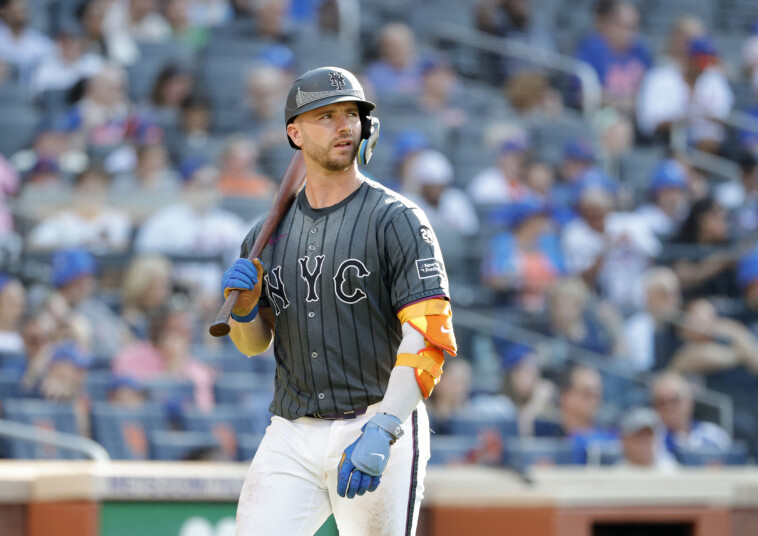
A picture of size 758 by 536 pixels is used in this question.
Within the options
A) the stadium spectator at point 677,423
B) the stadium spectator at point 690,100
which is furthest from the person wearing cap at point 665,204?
the stadium spectator at point 677,423

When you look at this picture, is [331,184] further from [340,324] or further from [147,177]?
[147,177]

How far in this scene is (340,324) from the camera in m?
3.25

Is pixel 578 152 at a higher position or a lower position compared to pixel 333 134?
higher

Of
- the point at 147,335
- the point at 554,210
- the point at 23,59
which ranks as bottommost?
the point at 147,335

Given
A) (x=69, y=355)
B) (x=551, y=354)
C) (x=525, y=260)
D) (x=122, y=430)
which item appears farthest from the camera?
(x=525, y=260)

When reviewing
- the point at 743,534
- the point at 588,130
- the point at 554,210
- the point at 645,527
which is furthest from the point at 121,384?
the point at 588,130

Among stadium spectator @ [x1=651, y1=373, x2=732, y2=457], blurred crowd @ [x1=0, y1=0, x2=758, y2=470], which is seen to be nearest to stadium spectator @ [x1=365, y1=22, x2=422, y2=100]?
blurred crowd @ [x1=0, y1=0, x2=758, y2=470]

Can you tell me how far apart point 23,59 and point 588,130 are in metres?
4.99

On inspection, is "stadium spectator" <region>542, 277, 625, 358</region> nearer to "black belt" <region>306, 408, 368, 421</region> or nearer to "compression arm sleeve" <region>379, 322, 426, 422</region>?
"black belt" <region>306, 408, 368, 421</region>

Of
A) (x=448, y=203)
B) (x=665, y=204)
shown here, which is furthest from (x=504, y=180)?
(x=665, y=204)

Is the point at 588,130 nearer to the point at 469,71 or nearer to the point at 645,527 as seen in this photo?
the point at 469,71

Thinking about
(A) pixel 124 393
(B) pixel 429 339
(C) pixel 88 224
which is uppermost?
(C) pixel 88 224

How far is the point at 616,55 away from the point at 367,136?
8.87m

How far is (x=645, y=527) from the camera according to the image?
16.7 ft
